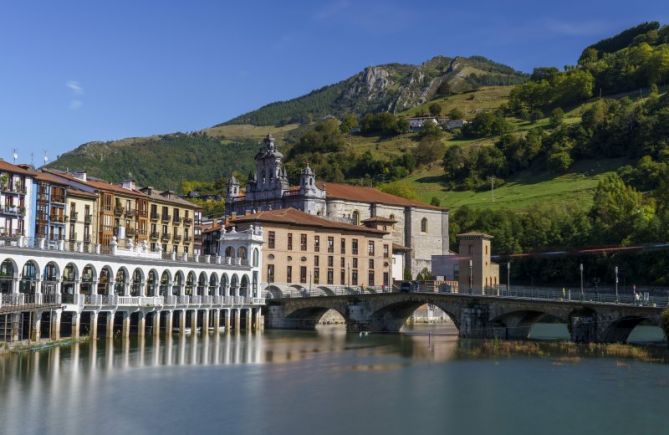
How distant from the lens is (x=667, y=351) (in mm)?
68250

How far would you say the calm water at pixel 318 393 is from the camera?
132 feet

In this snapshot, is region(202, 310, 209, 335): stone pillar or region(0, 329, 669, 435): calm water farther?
region(202, 310, 209, 335): stone pillar

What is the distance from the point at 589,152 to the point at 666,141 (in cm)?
1551

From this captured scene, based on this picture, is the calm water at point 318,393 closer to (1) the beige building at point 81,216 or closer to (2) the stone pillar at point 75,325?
(2) the stone pillar at point 75,325

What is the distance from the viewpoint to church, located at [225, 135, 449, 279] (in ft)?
432

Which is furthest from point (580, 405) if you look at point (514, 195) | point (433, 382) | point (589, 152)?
point (589, 152)

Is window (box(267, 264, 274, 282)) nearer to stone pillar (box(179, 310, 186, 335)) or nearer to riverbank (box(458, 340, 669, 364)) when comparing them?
stone pillar (box(179, 310, 186, 335))

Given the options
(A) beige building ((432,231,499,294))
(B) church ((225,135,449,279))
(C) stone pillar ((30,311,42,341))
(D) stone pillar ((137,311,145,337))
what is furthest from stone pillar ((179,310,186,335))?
(B) church ((225,135,449,279))

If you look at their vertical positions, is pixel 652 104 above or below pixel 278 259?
above

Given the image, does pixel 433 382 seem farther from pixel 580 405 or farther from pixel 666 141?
pixel 666 141

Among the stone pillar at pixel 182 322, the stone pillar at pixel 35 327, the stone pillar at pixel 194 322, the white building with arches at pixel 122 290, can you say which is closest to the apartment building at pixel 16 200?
the white building with arches at pixel 122 290

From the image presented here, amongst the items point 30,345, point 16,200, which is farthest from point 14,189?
point 30,345

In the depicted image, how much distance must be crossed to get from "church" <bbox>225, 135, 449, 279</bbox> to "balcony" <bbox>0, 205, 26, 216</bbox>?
167 feet

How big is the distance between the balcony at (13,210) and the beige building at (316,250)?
26.9 m
